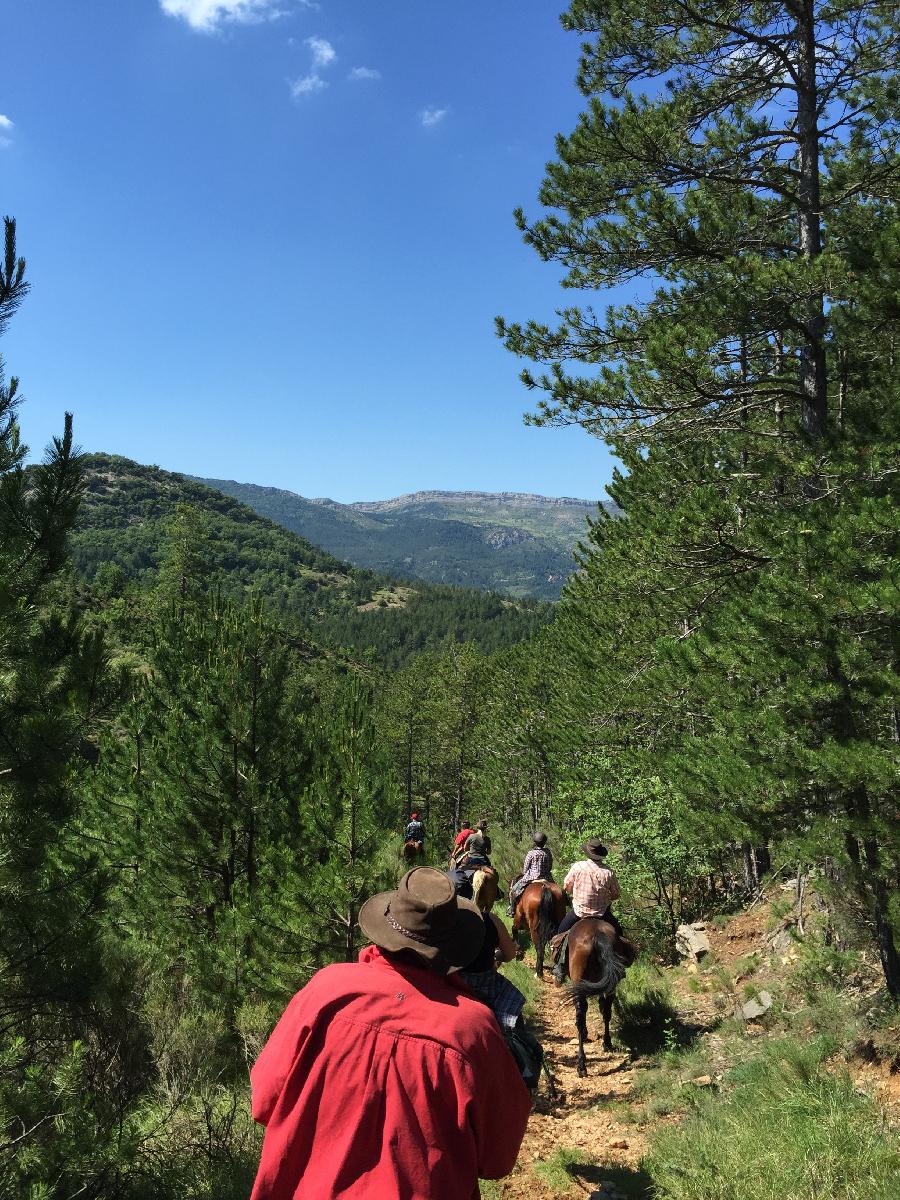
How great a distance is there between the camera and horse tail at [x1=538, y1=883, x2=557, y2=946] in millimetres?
10195

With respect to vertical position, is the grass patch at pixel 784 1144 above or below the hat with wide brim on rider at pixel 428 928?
below

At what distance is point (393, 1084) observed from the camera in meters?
2.05

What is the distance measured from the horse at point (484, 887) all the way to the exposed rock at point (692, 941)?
2.93 metres

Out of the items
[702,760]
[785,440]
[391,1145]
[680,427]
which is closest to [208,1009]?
[702,760]

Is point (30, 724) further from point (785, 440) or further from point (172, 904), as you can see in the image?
point (785, 440)

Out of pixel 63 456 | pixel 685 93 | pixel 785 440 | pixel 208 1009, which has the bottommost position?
pixel 208 1009

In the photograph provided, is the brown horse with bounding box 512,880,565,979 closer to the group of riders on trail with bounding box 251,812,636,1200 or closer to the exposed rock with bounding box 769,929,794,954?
the exposed rock with bounding box 769,929,794,954

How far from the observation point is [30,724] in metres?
4.12

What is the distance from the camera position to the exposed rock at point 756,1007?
7.11m

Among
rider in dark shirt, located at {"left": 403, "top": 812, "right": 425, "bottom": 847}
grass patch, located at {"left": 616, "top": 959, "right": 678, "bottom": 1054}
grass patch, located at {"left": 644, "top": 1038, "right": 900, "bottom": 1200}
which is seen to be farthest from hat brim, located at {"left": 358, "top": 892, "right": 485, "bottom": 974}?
rider in dark shirt, located at {"left": 403, "top": 812, "right": 425, "bottom": 847}

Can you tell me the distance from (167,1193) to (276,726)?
5.16m

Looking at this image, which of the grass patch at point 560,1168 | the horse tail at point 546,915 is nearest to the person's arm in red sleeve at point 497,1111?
the grass patch at point 560,1168

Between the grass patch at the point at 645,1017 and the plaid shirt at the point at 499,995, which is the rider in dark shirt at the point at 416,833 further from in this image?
the plaid shirt at the point at 499,995

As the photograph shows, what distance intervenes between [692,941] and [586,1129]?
5.05 meters
